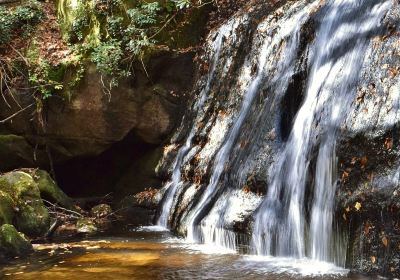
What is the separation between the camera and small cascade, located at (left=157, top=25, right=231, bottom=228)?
8.87 m

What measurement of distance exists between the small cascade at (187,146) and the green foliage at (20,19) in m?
5.08

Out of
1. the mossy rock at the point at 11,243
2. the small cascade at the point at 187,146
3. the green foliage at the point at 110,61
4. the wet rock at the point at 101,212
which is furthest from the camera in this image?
the green foliage at the point at 110,61

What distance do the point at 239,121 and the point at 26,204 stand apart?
12.5ft

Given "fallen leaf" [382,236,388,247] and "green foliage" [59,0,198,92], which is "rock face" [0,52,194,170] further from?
"fallen leaf" [382,236,388,247]

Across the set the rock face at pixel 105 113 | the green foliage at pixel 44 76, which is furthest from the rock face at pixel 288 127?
the green foliage at pixel 44 76

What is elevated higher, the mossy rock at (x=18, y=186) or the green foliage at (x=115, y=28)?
the green foliage at (x=115, y=28)

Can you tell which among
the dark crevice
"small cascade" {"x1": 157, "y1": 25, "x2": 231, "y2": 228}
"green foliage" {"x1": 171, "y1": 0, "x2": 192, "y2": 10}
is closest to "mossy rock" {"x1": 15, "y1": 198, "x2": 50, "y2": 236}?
"small cascade" {"x1": 157, "y1": 25, "x2": 231, "y2": 228}

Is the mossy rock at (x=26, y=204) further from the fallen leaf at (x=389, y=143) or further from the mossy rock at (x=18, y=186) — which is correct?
the fallen leaf at (x=389, y=143)

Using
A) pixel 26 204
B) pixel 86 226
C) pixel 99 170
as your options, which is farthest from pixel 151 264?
pixel 99 170

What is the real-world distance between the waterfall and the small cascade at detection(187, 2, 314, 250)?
0.67 metres

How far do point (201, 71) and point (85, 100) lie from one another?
2.82 m

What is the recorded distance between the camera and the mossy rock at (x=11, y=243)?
5.92 meters

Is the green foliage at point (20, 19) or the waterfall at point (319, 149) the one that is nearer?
the waterfall at point (319, 149)

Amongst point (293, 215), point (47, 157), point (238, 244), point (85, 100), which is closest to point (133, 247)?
point (238, 244)
